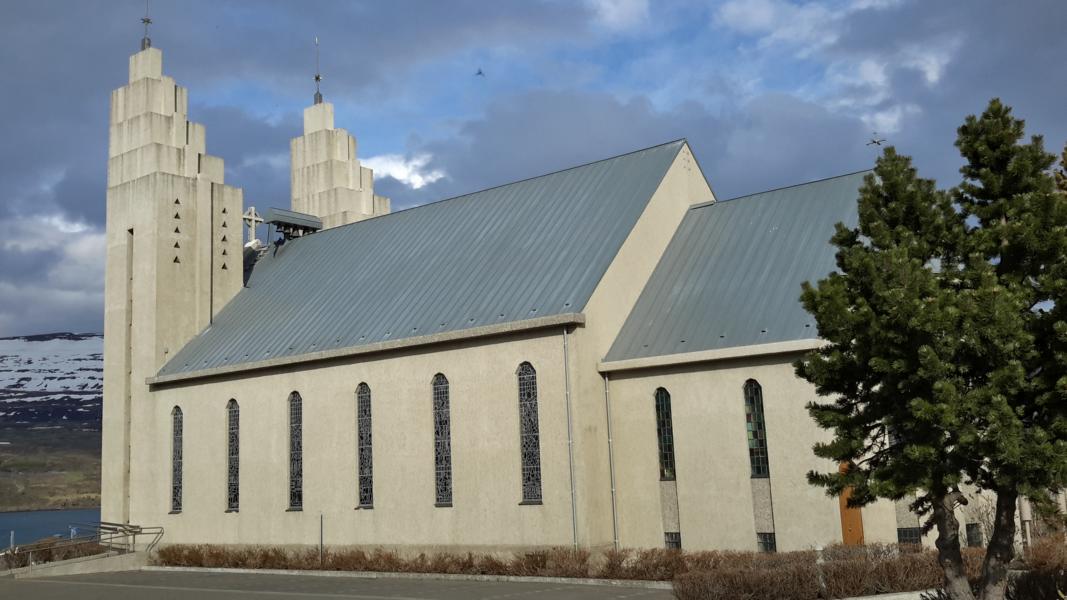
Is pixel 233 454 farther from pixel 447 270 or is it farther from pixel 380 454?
pixel 447 270

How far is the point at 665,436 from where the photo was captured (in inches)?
998

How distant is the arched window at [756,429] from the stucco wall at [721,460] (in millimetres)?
142

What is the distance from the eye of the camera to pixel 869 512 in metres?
22.7

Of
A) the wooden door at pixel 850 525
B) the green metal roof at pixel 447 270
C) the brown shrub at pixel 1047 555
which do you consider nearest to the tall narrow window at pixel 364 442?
the green metal roof at pixel 447 270

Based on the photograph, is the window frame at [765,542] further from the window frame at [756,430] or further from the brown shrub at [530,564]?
the brown shrub at [530,564]

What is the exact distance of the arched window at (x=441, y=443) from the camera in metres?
28.0

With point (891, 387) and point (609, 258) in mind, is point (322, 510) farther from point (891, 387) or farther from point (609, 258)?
point (891, 387)

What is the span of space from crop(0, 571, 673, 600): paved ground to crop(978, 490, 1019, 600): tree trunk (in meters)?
6.68

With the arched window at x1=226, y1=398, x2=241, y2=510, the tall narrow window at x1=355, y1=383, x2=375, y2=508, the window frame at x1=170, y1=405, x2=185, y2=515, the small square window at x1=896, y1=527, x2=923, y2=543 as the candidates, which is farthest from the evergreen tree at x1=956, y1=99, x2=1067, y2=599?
the window frame at x1=170, y1=405, x2=185, y2=515

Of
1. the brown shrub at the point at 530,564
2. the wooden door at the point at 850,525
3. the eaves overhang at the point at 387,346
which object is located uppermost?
the eaves overhang at the point at 387,346

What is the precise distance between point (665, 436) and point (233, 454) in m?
15.4

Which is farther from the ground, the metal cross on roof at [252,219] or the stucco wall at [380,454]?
the metal cross on roof at [252,219]

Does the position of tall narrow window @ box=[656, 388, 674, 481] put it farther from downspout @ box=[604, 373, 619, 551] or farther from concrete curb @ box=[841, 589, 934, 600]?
concrete curb @ box=[841, 589, 934, 600]

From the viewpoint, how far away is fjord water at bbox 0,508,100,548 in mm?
77431
